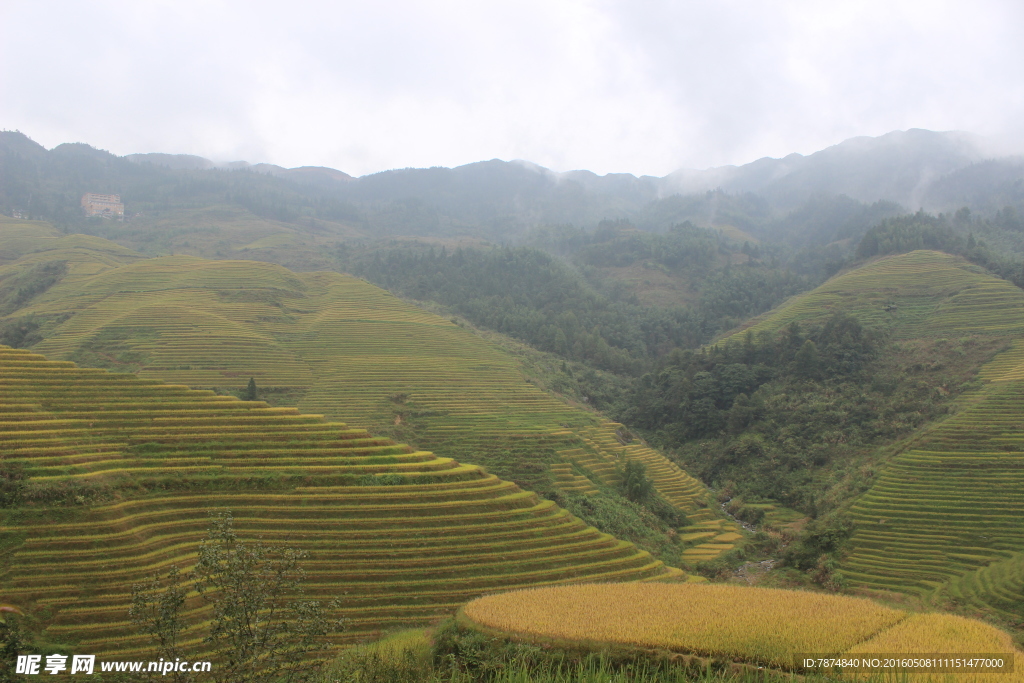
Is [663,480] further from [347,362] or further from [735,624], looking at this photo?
[735,624]

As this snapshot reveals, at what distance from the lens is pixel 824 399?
49.1 metres

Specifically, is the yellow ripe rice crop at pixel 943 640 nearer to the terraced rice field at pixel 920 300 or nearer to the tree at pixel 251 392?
the tree at pixel 251 392

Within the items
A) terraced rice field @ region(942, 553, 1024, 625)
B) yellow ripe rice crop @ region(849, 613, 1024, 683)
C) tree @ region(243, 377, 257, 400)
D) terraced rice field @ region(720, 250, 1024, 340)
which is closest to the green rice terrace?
tree @ region(243, 377, 257, 400)

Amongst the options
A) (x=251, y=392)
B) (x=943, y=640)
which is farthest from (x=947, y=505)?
(x=251, y=392)

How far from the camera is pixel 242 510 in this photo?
20281 mm

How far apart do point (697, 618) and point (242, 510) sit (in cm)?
1609

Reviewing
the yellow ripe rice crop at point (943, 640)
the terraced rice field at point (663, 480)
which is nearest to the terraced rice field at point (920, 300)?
the terraced rice field at point (663, 480)

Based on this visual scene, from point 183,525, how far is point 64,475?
4009 millimetres

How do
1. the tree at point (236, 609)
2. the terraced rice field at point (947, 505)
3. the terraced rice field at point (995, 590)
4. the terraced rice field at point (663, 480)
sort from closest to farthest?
the tree at point (236, 609)
the terraced rice field at point (995, 590)
the terraced rice field at point (947, 505)
the terraced rice field at point (663, 480)

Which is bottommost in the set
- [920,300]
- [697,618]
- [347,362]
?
[697,618]

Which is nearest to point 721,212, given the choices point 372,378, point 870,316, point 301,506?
point 870,316

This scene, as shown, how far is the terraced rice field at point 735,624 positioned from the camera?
11.1 metres

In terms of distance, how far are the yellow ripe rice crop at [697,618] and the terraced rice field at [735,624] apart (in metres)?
0.02

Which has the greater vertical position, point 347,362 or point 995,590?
point 347,362
